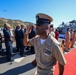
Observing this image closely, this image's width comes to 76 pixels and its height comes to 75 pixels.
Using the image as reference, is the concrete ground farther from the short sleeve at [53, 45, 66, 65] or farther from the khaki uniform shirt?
the short sleeve at [53, 45, 66, 65]

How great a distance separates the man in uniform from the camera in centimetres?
227

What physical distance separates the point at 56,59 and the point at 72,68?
4.73 metres

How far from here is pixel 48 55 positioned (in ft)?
7.69

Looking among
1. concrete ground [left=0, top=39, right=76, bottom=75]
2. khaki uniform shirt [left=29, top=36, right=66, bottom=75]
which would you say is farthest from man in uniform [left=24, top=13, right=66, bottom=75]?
concrete ground [left=0, top=39, right=76, bottom=75]

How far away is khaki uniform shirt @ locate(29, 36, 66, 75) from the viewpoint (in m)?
2.26

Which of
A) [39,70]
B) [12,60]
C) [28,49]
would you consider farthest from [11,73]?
[28,49]

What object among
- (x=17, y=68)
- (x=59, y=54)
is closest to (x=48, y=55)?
(x=59, y=54)

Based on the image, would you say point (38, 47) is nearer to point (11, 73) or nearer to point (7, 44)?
point (11, 73)

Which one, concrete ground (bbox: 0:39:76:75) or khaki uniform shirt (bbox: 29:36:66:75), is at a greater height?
khaki uniform shirt (bbox: 29:36:66:75)

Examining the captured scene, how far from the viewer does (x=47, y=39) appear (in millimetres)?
2365

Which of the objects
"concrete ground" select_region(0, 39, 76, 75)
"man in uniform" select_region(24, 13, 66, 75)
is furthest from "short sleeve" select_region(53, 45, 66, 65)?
"concrete ground" select_region(0, 39, 76, 75)

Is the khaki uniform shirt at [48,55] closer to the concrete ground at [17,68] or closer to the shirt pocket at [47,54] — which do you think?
the shirt pocket at [47,54]

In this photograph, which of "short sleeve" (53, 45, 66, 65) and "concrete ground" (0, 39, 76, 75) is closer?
"short sleeve" (53, 45, 66, 65)

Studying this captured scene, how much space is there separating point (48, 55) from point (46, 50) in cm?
7
